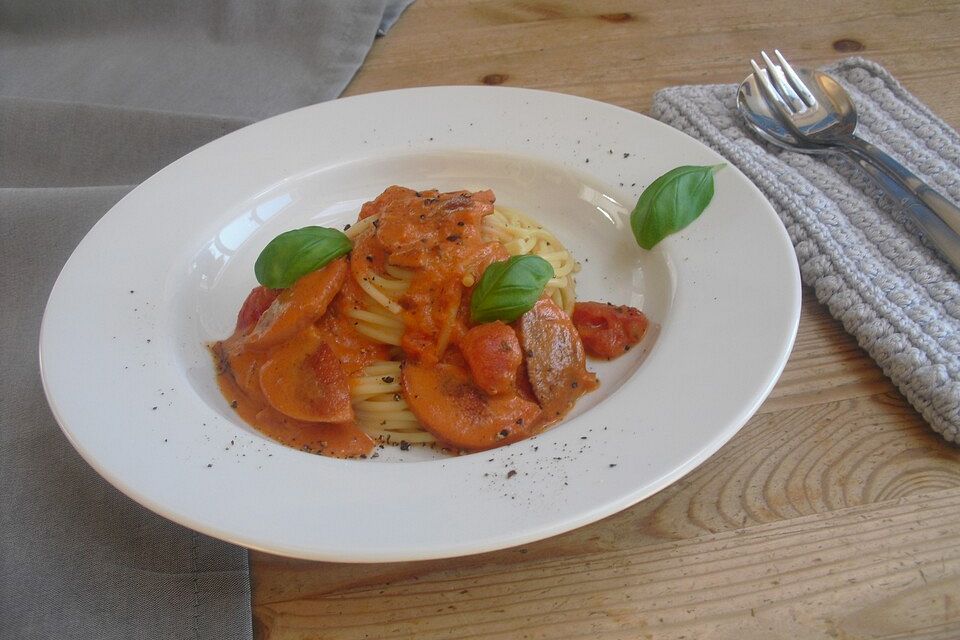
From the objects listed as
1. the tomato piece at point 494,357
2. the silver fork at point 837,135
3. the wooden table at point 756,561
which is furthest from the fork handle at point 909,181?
the tomato piece at point 494,357

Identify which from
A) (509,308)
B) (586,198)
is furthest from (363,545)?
(586,198)

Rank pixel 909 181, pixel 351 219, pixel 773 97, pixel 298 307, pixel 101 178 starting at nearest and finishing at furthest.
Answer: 1. pixel 298 307
2. pixel 909 181
3. pixel 351 219
4. pixel 773 97
5. pixel 101 178

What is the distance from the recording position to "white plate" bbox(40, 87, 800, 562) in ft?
6.72

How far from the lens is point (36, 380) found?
3.01m

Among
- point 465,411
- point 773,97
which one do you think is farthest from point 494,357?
point 773,97

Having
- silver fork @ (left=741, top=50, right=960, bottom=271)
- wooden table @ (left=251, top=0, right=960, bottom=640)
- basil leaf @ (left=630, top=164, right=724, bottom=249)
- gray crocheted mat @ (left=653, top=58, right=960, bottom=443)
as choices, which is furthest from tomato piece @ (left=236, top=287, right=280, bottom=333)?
silver fork @ (left=741, top=50, right=960, bottom=271)

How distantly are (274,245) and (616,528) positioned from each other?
1536mm

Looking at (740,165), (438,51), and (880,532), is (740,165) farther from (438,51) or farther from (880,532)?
(438,51)

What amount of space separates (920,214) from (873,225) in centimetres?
17

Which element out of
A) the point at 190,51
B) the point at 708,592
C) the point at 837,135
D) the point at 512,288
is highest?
the point at 837,135

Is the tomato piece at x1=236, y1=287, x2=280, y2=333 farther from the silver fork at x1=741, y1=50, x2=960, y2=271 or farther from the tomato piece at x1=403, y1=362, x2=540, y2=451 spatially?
the silver fork at x1=741, y1=50, x2=960, y2=271

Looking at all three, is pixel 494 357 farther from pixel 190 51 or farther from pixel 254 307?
pixel 190 51

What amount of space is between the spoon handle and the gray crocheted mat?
0.16 ft

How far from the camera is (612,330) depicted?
2932 millimetres
